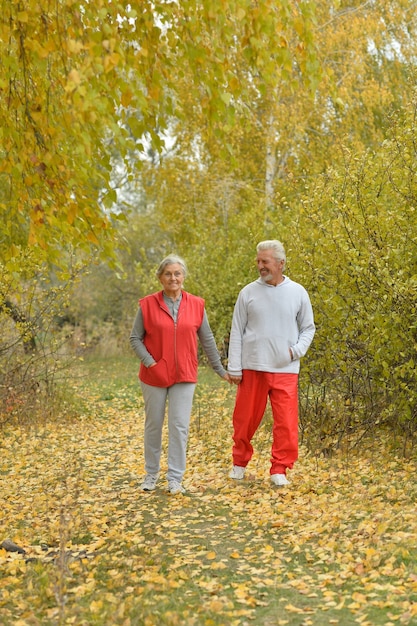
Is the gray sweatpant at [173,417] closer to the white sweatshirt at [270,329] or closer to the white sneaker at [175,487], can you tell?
the white sneaker at [175,487]

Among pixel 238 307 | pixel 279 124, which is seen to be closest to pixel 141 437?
pixel 238 307

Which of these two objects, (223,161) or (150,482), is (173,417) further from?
(223,161)

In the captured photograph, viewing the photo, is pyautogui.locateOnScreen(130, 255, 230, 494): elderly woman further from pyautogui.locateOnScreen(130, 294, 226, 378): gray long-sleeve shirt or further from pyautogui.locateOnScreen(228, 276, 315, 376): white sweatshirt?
pyautogui.locateOnScreen(228, 276, 315, 376): white sweatshirt

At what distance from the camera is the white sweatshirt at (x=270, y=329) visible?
6809mm

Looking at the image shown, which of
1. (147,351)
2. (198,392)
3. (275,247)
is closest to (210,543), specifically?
(147,351)

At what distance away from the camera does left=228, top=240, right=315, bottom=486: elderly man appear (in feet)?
22.3

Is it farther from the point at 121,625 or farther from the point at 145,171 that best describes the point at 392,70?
the point at 121,625

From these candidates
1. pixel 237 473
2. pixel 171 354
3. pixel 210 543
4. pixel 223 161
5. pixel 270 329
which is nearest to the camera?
pixel 210 543

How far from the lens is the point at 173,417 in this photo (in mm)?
6781

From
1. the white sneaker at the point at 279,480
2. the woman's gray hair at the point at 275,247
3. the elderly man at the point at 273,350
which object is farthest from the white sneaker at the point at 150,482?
the woman's gray hair at the point at 275,247

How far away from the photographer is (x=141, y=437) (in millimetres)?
10305

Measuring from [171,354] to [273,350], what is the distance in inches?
31.6

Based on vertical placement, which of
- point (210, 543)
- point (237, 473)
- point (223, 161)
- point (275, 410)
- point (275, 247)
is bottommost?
point (210, 543)

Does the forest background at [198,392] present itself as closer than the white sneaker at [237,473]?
Yes
